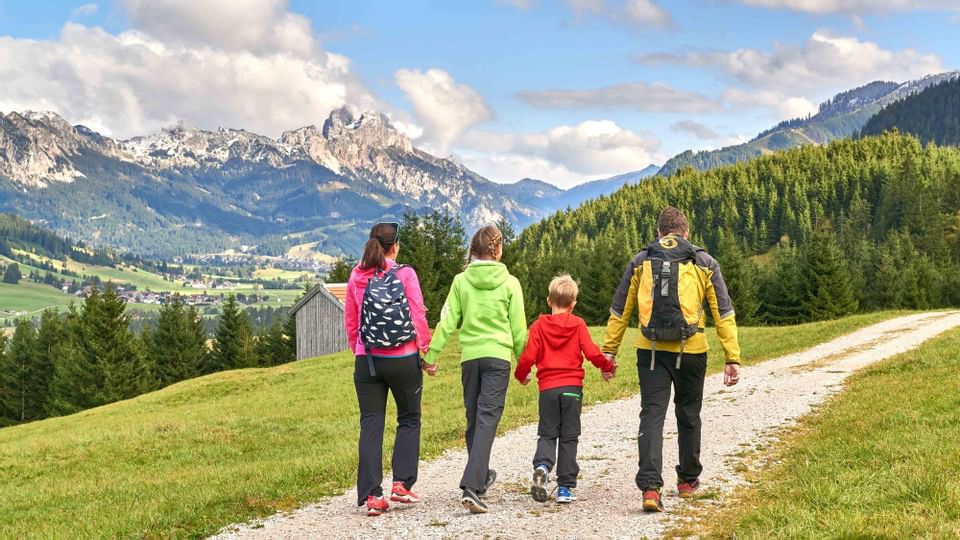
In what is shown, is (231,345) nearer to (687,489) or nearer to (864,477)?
(687,489)

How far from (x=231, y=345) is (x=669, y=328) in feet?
276

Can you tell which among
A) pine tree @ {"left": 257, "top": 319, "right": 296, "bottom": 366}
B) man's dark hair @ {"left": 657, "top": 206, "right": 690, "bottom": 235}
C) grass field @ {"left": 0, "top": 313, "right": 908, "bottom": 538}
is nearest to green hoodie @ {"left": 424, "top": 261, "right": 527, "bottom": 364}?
man's dark hair @ {"left": 657, "top": 206, "right": 690, "bottom": 235}

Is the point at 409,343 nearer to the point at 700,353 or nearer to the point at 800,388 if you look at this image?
the point at 700,353

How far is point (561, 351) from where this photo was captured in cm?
908

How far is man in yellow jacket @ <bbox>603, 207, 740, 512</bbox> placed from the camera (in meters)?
8.37

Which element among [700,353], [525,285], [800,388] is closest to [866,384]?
[800,388]

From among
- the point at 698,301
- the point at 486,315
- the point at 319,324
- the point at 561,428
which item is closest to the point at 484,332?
the point at 486,315

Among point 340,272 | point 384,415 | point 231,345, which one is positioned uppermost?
point 340,272

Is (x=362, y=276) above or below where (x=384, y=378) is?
above

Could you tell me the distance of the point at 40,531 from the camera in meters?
10.1

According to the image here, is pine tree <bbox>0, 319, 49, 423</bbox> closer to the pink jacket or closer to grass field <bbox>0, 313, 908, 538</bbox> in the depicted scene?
grass field <bbox>0, 313, 908, 538</bbox>

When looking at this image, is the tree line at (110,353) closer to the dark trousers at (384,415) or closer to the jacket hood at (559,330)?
the dark trousers at (384,415)

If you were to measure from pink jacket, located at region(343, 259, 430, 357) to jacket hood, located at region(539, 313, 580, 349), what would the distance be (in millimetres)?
1409

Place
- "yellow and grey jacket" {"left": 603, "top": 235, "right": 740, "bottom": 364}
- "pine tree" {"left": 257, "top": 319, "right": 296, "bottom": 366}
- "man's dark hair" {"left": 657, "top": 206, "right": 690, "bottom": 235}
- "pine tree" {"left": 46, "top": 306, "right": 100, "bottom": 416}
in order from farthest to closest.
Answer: "pine tree" {"left": 257, "top": 319, "right": 296, "bottom": 366} → "pine tree" {"left": 46, "top": 306, "right": 100, "bottom": 416} → "man's dark hair" {"left": 657, "top": 206, "right": 690, "bottom": 235} → "yellow and grey jacket" {"left": 603, "top": 235, "right": 740, "bottom": 364}
